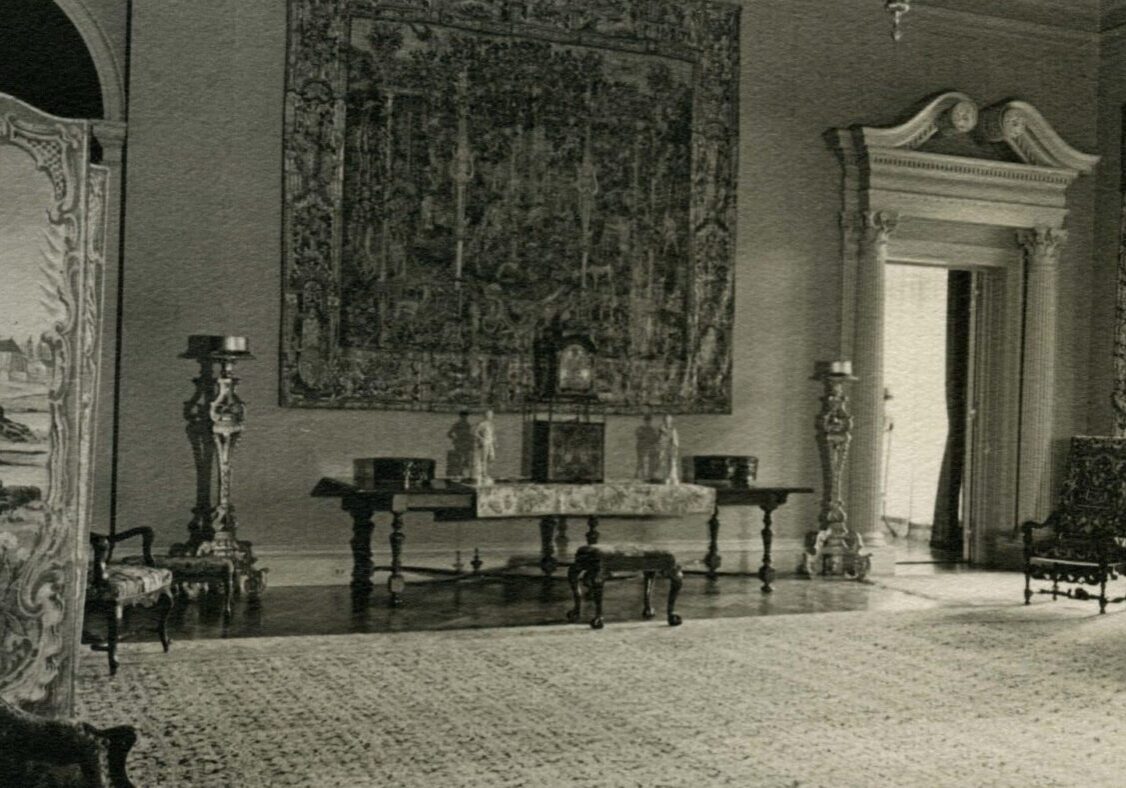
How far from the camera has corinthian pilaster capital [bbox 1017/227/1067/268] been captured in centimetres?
1014

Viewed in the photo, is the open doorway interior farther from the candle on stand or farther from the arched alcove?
the arched alcove

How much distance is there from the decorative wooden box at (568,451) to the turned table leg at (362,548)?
118 cm

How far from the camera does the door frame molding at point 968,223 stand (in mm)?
9469

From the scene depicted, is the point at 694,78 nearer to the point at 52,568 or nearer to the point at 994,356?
the point at 994,356

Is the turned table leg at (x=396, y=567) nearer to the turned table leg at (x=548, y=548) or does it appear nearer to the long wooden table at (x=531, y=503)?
the long wooden table at (x=531, y=503)

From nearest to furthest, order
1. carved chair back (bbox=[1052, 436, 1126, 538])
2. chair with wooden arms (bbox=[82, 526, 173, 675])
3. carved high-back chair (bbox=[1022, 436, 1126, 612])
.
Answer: chair with wooden arms (bbox=[82, 526, 173, 675])
carved high-back chair (bbox=[1022, 436, 1126, 612])
carved chair back (bbox=[1052, 436, 1126, 538])

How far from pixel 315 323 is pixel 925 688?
4.56m

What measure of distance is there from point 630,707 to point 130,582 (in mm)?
2404

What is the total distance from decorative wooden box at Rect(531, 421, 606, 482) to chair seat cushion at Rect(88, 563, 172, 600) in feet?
9.18

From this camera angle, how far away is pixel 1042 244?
1012 centimetres

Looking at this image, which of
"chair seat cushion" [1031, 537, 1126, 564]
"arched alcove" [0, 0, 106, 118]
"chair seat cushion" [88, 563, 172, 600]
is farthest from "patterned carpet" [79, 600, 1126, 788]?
"arched alcove" [0, 0, 106, 118]

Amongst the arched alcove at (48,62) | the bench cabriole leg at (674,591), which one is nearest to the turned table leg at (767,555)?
the bench cabriole leg at (674,591)

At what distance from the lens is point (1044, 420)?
10.1 meters

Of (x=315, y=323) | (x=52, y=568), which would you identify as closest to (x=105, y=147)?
(x=315, y=323)
